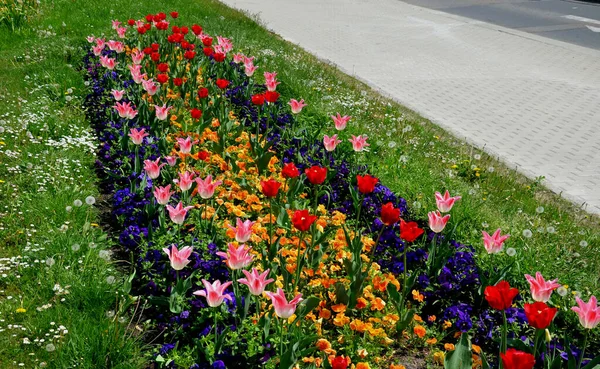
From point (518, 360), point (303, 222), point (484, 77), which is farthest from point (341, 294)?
point (484, 77)

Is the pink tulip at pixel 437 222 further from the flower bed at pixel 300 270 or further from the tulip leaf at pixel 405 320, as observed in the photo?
the tulip leaf at pixel 405 320

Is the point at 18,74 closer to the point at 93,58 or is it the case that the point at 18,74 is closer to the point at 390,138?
the point at 93,58

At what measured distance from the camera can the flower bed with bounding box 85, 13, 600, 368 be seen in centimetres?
283

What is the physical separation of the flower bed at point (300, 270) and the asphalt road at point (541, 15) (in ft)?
34.4

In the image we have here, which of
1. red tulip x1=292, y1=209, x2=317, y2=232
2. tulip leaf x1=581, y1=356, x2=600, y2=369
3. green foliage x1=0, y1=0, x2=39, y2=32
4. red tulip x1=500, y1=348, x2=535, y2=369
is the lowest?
green foliage x1=0, y1=0, x2=39, y2=32

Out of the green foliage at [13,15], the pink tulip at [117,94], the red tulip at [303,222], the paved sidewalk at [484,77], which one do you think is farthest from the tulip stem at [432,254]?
the green foliage at [13,15]

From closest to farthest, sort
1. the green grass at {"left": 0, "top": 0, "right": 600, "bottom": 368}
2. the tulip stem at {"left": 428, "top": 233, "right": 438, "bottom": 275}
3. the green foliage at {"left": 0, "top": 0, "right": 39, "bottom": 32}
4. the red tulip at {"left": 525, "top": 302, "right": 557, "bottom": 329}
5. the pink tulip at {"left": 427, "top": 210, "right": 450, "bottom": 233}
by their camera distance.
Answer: the red tulip at {"left": 525, "top": 302, "right": 557, "bottom": 329} < the green grass at {"left": 0, "top": 0, "right": 600, "bottom": 368} < the pink tulip at {"left": 427, "top": 210, "right": 450, "bottom": 233} < the tulip stem at {"left": 428, "top": 233, "right": 438, "bottom": 275} < the green foliage at {"left": 0, "top": 0, "right": 39, "bottom": 32}

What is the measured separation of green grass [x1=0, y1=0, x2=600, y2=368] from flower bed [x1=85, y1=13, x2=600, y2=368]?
238mm

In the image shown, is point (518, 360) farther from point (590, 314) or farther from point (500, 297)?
point (590, 314)

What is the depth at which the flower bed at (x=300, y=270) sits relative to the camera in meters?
2.83

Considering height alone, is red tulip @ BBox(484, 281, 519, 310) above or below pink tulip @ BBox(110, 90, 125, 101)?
above

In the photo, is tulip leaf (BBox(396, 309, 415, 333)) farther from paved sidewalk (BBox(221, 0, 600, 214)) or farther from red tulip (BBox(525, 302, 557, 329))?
paved sidewalk (BBox(221, 0, 600, 214))

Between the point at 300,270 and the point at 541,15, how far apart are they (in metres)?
15.7

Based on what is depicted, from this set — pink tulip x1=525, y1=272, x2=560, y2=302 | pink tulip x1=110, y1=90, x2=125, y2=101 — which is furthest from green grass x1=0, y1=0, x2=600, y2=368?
pink tulip x1=525, y1=272, x2=560, y2=302
